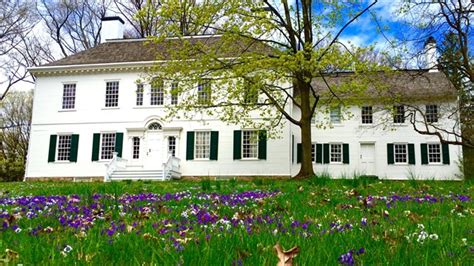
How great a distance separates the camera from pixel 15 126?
40.6 meters

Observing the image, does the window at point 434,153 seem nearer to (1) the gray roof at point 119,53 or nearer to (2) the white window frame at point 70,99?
(1) the gray roof at point 119,53

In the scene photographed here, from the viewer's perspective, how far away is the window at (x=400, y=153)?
28.5 metres

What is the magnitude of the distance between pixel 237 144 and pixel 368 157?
373 inches

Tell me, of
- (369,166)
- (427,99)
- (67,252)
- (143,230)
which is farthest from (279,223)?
(427,99)

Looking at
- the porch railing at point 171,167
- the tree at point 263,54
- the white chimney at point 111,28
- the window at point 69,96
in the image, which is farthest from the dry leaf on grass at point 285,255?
the white chimney at point 111,28

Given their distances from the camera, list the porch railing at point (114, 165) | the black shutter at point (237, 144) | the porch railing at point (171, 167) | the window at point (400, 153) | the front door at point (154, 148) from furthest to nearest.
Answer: the window at point (400, 153) → the front door at point (154, 148) → the black shutter at point (237, 144) → the porch railing at point (114, 165) → the porch railing at point (171, 167)

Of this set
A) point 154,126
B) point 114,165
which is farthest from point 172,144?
point 114,165

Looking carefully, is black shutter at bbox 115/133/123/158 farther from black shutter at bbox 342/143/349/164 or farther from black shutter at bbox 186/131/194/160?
black shutter at bbox 342/143/349/164

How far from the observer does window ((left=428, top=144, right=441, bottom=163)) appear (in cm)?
2814

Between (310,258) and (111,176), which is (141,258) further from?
(111,176)

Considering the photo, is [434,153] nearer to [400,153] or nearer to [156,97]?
[400,153]

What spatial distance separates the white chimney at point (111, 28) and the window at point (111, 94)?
6674 mm

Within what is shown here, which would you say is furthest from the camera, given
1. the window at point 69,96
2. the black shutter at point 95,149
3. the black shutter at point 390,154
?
the window at point 69,96

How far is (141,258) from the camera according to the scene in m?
2.32
